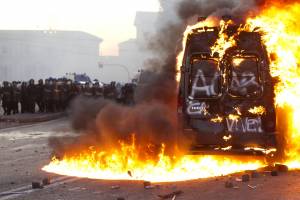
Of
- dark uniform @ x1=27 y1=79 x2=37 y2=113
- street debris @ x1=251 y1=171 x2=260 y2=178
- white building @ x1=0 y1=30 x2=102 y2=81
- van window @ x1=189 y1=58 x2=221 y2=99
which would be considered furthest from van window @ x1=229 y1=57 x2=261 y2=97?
white building @ x1=0 y1=30 x2=102 y2=81

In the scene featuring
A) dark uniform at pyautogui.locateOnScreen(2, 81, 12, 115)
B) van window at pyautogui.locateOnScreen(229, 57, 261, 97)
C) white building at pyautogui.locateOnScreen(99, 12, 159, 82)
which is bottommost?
dark uniform at pyautogui.locateOnScreen(2, 81, 12, 115)

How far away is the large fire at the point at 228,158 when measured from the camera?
9.84 metres

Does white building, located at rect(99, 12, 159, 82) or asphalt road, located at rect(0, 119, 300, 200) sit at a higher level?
white building, located at rect(99, 12, 159, 82)

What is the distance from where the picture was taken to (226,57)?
32.5ft

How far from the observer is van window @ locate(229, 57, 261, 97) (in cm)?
978

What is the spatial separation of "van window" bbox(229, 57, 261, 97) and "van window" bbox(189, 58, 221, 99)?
262mm

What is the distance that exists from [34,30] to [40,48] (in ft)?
16.2

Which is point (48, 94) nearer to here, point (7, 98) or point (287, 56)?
point (7, 98)

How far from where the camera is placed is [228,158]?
10.8 meters

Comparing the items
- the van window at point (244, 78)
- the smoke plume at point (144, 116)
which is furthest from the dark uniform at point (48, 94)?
the van window at point (244, 78)

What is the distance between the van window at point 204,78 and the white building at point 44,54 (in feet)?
243

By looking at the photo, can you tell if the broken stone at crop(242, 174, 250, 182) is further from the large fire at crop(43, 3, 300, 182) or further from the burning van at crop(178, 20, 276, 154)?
the burning van at crop(178, 20, 276, 154)

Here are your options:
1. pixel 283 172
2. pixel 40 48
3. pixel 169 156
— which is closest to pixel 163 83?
pixel 169 156

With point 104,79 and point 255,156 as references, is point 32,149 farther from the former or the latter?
point 104,79
